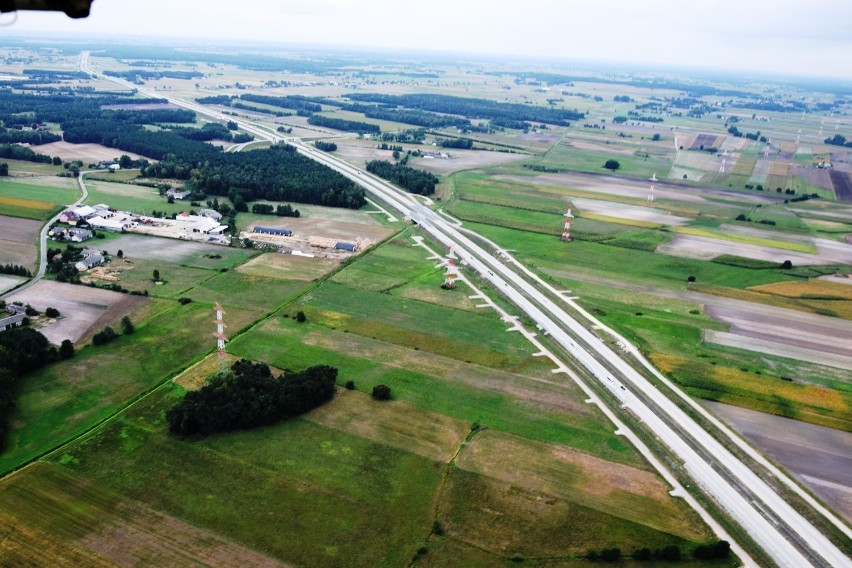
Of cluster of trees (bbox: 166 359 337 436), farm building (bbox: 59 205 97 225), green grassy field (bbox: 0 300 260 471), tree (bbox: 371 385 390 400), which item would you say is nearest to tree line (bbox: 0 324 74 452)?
green grassy field (bbox: 0 300 260 471)

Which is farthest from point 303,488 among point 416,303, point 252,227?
point 252,227

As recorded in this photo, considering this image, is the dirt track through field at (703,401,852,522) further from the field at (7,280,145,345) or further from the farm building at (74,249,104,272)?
the farm building at (74,249,104,272)

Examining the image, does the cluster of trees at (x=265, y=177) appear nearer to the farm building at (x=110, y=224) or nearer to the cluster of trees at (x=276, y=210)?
the cluster of trees at (x=276, y=210)

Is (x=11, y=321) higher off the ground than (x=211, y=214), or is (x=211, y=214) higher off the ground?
(x=211, y=214)

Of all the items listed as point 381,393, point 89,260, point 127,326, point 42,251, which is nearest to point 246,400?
point 381,393

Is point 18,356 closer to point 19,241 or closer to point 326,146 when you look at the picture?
point 19,241

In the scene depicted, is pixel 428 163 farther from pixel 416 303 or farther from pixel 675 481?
pixel 675 481

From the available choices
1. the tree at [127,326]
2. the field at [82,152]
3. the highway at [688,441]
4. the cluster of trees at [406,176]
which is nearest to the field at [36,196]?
the field at [82,152]
